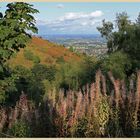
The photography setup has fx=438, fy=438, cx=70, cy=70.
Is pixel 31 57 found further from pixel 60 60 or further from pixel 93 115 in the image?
pixel 93 115

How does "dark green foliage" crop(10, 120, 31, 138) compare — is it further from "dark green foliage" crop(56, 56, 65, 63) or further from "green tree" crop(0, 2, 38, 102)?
"dark green foliage" crop(56, 56, 65, 63)

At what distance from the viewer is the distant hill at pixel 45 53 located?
94125 mm

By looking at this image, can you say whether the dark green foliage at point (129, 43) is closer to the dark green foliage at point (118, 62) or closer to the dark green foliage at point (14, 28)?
the dark green foliage at point (118, 62)

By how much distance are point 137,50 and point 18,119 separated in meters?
38.6

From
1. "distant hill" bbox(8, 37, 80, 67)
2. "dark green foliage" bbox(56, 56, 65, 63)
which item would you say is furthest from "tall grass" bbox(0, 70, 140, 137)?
"dark green foliage" bbox(56, 56, 65, 63)

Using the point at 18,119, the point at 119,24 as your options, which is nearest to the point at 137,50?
the point at 119,24

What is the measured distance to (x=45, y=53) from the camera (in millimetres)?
105000

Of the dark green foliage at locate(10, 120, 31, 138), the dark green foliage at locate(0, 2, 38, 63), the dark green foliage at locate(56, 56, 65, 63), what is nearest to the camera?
the dark green foliage at locate(10, 120, 31, 138)

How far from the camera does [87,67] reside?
49.4 metres

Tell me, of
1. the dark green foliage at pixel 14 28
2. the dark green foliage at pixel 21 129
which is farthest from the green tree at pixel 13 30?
the dark green foliage at pixel 21 129

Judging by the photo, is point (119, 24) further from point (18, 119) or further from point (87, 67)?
point (18, 119)

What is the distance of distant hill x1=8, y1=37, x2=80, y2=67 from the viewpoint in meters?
94.1

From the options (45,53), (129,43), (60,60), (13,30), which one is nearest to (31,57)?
(60,60)

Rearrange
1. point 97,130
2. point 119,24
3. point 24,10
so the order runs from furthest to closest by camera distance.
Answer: point 119,24
point 24,10
point 97,130
